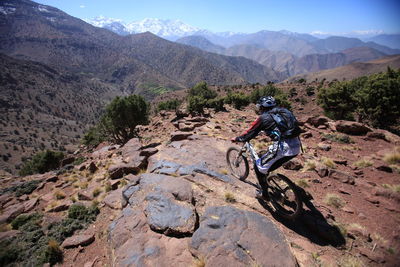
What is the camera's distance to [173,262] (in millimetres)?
4738

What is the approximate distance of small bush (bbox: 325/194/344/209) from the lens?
7.18 meters

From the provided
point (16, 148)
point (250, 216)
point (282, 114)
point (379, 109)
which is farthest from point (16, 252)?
point (16, 148)

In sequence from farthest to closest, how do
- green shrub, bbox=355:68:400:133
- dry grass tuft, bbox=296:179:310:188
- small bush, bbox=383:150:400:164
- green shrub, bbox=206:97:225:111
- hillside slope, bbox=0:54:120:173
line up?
1. hillside slope, bbox=0:54:120:173
2. green shrub, bbox=206:97:225:111
3. green shrub, bbox=355:68:400:133
4. small bush, bbox=383:150:400:164
5. dry grass tuft, bbox=296:179:310:188

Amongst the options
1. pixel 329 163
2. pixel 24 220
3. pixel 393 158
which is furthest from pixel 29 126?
pixel 393 158

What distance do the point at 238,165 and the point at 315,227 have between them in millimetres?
3320

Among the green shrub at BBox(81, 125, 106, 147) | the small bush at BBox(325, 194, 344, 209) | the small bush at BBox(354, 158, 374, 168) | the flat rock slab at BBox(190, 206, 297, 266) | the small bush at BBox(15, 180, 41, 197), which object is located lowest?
the green shrub at BBox(81, 125, 106, 147)

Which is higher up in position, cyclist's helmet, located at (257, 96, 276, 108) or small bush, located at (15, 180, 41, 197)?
cyclist's helmet, located at (257, 96, 276, 108)

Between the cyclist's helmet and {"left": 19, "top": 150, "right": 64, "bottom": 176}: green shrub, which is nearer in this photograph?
the cyclist's helmet

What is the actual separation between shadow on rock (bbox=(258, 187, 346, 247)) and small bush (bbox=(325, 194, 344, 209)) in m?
1.11

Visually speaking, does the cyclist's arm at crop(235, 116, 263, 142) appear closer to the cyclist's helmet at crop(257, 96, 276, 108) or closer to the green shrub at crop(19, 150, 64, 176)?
the cyclist's helmet at crop(257, 96, 276, 108)

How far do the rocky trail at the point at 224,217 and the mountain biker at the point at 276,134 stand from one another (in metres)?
1.42

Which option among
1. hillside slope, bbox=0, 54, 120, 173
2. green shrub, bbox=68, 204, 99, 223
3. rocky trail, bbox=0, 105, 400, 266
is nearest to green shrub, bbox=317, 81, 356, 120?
rocky trail, bbox=0, 105, 400, 266

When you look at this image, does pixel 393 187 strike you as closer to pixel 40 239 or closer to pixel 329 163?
pixel 329 163

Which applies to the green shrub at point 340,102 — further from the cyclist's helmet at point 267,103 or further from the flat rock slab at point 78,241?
the flat rock slab at point 78,241
